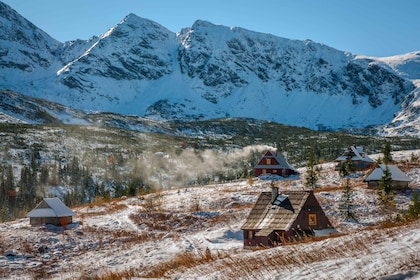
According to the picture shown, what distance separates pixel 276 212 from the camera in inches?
1598

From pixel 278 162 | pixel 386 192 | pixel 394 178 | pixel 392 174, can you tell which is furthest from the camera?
pixel 278 162

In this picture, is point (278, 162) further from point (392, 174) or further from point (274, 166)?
point (392, 174)

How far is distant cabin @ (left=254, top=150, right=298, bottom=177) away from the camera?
9331cm

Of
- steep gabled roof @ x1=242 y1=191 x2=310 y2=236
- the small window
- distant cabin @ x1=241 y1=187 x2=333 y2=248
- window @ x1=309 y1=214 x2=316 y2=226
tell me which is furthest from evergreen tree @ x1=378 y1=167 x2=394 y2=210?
the small window

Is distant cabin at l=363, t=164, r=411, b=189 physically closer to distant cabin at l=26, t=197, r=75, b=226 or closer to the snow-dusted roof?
the snow-dusted roof

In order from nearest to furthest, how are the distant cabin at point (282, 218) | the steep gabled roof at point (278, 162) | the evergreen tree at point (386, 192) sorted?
the distant cabin at point (282, 218) < the evergreen tree at point (386, 192) < the steep gabled roof at point (278, 162)

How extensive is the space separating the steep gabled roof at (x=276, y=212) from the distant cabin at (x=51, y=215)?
25.6 meters

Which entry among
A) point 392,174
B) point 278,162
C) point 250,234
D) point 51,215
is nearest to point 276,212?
point 250,234

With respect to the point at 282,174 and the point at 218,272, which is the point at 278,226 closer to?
the point at 218,272

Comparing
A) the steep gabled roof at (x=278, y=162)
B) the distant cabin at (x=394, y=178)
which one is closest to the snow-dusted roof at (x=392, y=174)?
the distant cabin at (x=394, y=178)

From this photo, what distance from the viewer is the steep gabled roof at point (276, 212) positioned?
39.2m

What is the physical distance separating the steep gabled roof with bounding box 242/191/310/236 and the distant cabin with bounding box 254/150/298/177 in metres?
51.2

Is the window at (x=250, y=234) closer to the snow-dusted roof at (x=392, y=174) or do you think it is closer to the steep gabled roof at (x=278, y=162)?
the snow-dusted roof at (x=392, y=174)

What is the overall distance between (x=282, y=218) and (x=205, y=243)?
260 inches
